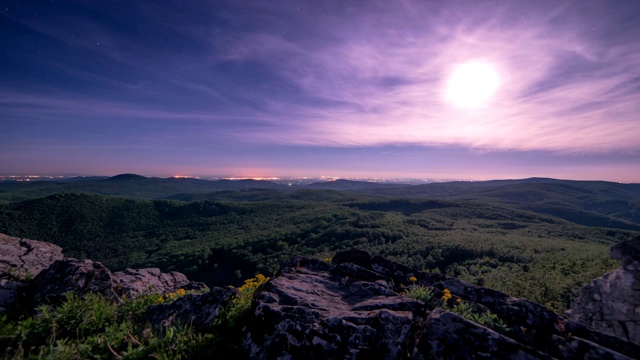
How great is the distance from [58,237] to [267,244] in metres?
110

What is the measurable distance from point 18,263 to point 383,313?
1792cm

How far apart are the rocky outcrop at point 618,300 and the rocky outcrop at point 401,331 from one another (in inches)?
169

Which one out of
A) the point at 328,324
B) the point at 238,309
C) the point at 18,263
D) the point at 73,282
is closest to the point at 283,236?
the point at 18,263

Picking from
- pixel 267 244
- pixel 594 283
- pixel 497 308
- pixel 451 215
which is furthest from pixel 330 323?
pixel 451 215

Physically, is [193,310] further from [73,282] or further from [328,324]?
[73,282]

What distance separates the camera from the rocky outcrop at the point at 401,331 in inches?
192

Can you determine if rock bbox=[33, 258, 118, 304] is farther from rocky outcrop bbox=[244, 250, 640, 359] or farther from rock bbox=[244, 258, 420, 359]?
rocky outcrop bbox=[244, 250, 640, 359]

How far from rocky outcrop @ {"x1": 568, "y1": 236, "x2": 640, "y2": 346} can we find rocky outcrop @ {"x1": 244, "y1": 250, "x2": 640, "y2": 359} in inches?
169

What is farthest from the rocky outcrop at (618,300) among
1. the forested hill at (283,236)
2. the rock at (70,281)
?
the rock at (70,281)

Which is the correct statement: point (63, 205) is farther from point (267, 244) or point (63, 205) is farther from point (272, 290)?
point (272, 290)

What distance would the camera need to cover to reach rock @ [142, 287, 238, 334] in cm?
755

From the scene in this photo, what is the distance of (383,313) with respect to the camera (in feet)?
19.0

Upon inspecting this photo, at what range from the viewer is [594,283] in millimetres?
9461

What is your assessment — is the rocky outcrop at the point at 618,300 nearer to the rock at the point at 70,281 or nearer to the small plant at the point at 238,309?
the small plant at the point at 238,309
